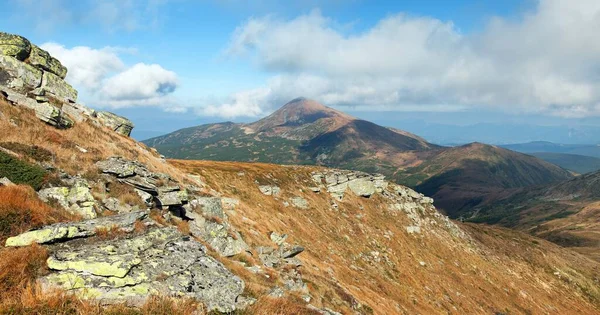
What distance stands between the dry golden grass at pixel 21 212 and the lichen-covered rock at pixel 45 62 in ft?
94.1

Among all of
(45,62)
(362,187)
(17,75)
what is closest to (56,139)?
(17,75)

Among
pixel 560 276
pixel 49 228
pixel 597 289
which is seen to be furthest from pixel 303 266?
pixel 597 289

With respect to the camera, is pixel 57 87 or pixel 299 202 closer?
pixel 57 87

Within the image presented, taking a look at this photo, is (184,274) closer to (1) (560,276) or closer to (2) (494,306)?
(2) (494,306)

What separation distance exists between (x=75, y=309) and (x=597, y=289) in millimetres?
130451

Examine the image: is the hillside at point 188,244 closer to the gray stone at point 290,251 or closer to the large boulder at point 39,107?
the large boulder at point 39,107

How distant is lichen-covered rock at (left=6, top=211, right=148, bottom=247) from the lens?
10594 millimetres

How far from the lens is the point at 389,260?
60.6 m

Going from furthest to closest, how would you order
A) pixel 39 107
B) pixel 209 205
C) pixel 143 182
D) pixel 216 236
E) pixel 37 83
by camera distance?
pixel 37 83 < pixel 209 205 < pixel 39 107 < pixel 216 236 < pixel 143 182

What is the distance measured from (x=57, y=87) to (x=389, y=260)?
60.7 metres

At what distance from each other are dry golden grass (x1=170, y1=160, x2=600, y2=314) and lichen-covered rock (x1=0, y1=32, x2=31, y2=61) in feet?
94.3

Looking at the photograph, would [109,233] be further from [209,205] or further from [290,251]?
[290,251]

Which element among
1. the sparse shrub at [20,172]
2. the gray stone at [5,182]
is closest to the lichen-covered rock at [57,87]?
the sparse shrub at [20,172]

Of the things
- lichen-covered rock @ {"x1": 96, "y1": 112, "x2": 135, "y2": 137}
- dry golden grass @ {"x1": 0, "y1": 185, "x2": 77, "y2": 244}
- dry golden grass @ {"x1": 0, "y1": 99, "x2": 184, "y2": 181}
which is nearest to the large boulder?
dry golden grass @ {"x1": 0, "y1": 99, "x2": 184, "y2": 181}
